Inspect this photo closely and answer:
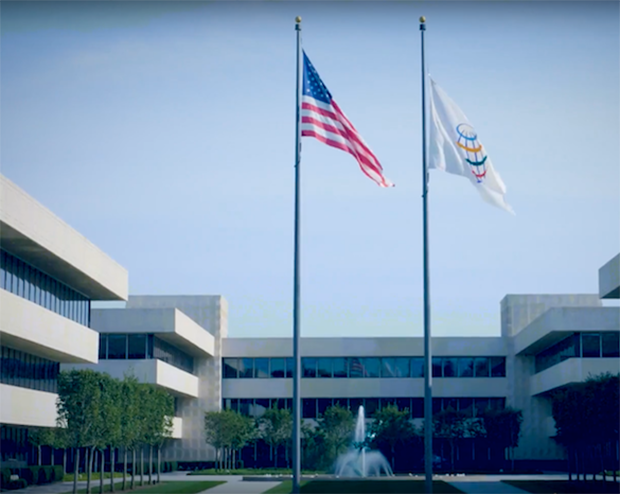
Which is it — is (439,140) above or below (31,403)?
above

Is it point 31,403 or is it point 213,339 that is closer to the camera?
point 31,403

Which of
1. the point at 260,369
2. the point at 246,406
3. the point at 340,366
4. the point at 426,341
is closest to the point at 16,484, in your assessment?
the point at 426,341

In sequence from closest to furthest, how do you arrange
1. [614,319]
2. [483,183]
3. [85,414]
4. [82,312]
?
1. [483,183]
2. [85,414]
3. [82,312]
4. [614,319]

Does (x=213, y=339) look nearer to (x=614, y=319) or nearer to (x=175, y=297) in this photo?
(x=175, y=297)

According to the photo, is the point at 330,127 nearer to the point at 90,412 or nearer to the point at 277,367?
the point at 90,412

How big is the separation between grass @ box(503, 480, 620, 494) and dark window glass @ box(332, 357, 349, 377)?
24.7 m

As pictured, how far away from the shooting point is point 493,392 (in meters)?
78.8

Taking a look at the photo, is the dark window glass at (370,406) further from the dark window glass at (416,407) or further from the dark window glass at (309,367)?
the dark window glass at (309,367)

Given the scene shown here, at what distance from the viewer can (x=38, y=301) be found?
4834 cm

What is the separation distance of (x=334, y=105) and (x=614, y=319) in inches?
1633

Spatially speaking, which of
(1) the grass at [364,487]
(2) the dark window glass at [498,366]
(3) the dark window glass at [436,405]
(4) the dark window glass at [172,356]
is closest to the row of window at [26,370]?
(1) the grass at [364,487]

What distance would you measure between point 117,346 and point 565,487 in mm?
29515

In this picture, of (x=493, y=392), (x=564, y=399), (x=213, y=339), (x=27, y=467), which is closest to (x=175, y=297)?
(x=213, y=339)

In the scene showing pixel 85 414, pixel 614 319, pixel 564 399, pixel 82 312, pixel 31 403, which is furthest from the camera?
pixel 614 319
